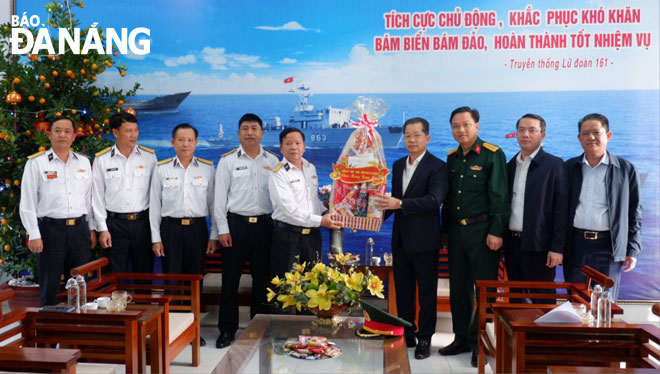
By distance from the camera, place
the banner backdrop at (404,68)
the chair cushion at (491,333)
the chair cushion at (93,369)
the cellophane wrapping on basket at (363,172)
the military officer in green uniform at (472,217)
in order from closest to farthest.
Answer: the chair cushion at (93,369)
the chair cushion at (491,333)
the military officer in green uniform at (472,217)
the cellophane wrapping on basket at (363,172)
the banner backdrop at (404,68)

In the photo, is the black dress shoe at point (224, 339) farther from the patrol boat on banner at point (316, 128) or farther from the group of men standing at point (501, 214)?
the patrol boat on banner at point (316, 128)

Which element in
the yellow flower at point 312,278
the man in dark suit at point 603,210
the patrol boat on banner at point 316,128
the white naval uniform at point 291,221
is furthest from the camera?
the patrol boat on banner at point 316,128

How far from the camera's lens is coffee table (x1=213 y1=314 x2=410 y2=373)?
8.02 feet

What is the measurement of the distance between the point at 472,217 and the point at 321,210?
1080 mm

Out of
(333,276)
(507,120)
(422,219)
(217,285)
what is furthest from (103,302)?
(507,120)

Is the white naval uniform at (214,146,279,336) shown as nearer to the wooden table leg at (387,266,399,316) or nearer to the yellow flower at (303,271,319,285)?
the wooden table leg at (387,266,399,316)

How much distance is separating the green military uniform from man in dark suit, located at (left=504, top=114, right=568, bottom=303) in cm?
11

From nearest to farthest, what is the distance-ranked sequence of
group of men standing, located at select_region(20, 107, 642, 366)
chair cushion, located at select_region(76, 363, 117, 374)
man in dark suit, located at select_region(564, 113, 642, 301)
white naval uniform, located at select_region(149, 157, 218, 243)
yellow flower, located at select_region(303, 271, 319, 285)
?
chair cushion, located at select_region(76, 363, 117, 374) → yellow flower, located at select_region(303, 271, 319, 285) → man in dark suit, located at select_region(564, 113, 642, 301) → group of men standing, located at select_region(20, 107, 642, 366) → white naval uniform, located at select_region(149, 157, 218, 243)

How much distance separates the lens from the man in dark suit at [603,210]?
3357mm

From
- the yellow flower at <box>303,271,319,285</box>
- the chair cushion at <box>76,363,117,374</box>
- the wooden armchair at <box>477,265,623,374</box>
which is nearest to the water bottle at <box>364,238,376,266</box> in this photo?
the wooden armchair at <box>477,265,623,374</box>

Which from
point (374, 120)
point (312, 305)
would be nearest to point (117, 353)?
point (312, 305)

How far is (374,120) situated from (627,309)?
2671 mm

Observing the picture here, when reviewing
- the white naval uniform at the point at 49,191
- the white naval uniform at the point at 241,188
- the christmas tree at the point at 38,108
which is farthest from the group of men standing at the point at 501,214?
the christmas tree at the point at 38,108

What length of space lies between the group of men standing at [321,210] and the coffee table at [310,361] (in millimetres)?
909
